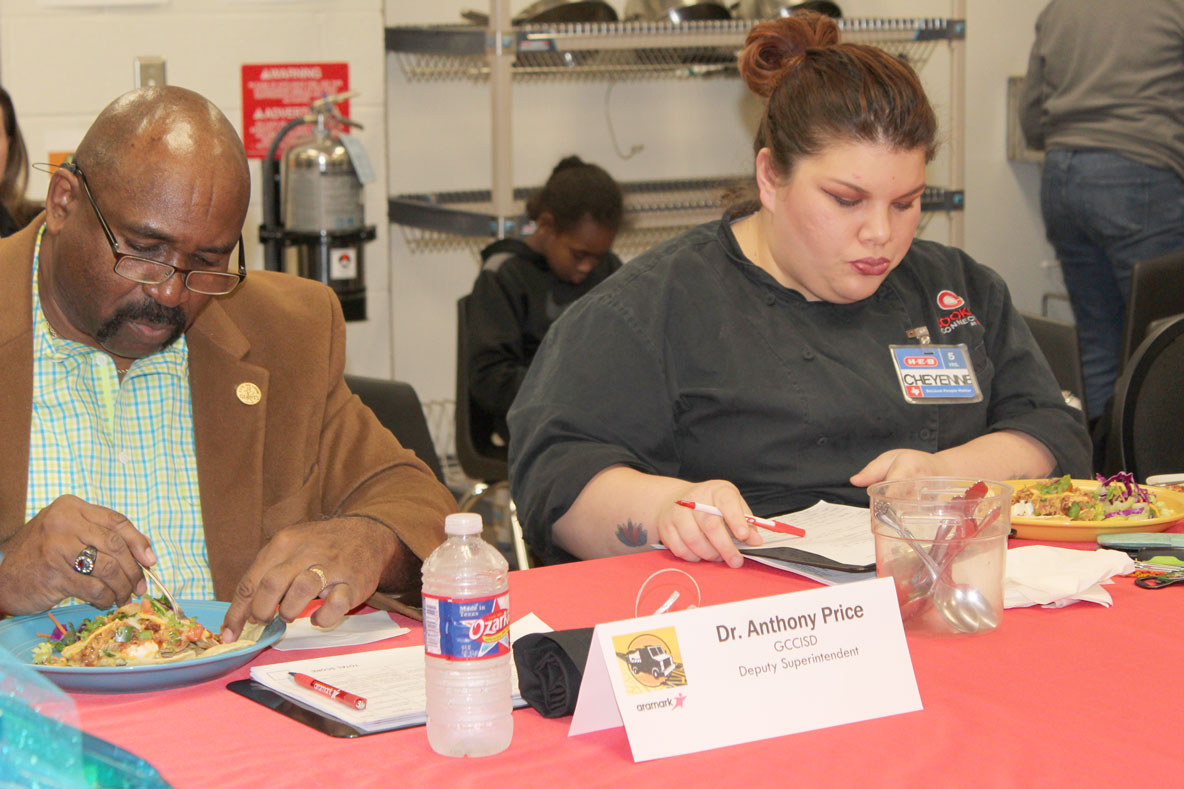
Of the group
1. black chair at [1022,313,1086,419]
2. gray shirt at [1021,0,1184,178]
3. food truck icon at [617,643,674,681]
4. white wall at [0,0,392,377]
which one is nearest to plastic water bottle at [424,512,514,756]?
food truck icon at [617,643,674,681]

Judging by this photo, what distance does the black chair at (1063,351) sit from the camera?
2438 millimetres

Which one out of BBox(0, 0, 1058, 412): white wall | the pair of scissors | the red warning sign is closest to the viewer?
the pair of scissors

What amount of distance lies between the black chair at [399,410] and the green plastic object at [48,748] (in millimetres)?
1151

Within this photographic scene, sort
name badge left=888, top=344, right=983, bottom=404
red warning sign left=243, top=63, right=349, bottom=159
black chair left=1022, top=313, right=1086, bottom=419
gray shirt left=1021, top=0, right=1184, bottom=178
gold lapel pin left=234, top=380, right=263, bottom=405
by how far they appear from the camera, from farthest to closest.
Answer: gray shirt left=1021, top=0, right=1184, bottom=178
red warning sign left=243, top=63, right=349, bottom=159
black chair left=1022, top=313, right=1086, bottom=419
name badge left=888, top=344, right=983, bottom=404
gold lapel pin left=234, top=380, right=263, bottom=405

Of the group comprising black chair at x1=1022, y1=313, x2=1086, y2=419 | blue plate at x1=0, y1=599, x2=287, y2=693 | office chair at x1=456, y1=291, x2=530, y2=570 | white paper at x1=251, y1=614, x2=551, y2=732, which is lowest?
office chair at x1=456, y1=291, x2=530, y2=570

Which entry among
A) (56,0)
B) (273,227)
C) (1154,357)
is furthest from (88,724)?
(56,0)

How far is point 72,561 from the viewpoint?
129 cm

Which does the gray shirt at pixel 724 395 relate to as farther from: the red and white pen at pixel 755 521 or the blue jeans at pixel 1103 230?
the blue jeans at pixel 1103 230

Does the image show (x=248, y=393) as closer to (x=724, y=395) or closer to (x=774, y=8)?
(x=724, y=395)

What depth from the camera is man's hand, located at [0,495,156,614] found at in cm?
129

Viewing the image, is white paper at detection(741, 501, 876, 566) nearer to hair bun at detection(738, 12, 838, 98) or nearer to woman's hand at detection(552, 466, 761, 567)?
woman's hand at detection(552, 466, 761, 567)

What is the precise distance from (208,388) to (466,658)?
863 millimetres

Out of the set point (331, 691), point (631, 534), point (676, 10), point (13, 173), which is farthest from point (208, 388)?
point (676, 10)

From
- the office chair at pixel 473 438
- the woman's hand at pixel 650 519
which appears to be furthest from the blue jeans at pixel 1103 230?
the woman's hand at pixel 650 519
